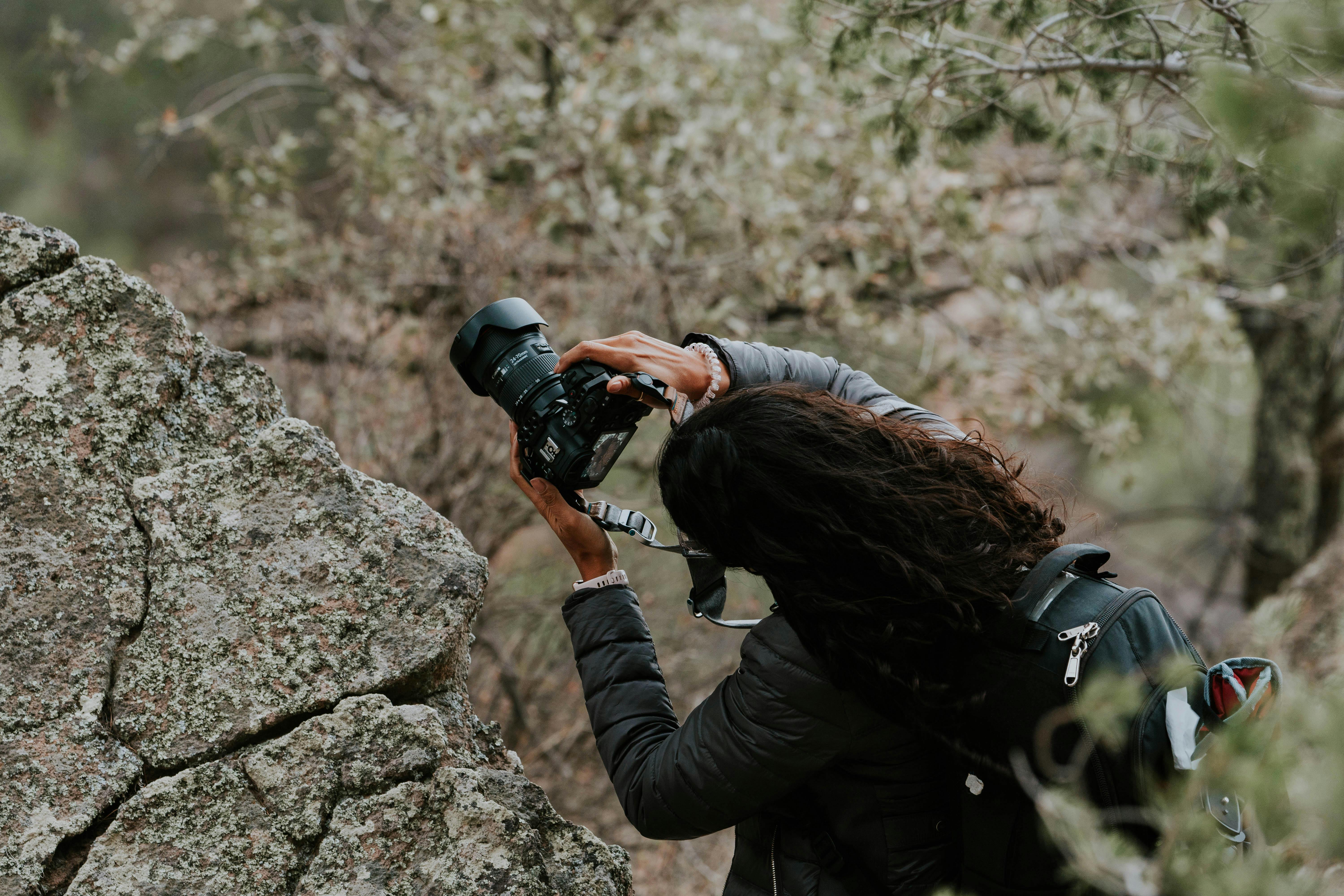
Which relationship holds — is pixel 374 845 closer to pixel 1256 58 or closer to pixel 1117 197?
pixel 1256 58

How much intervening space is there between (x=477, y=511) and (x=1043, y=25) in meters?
2.67

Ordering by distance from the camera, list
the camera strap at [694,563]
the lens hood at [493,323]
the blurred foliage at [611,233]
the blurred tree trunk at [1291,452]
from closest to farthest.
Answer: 1. the camera strap at [694,563]
2. the lens hood at [493,323]
3. the blurred foliage at [611,233]
4. the blurred tree trunk at [1291,452]

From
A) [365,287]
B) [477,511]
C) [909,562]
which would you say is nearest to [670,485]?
[909,562]

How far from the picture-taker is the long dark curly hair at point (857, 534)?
4.61ft

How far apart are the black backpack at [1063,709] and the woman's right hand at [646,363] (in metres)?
0.67

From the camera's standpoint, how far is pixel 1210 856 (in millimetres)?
819

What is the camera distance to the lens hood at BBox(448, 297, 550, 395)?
184cm

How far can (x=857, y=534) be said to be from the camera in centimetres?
141

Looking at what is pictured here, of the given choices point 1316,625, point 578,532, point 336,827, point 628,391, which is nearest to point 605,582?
point 578,532

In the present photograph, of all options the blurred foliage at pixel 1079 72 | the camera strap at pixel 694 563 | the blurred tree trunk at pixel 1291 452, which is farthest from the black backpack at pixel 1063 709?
the blurred tree trunk at pixel 1291 452

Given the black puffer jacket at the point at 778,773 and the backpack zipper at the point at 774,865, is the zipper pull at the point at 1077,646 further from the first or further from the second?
the backpack zipper at the point at 774,865

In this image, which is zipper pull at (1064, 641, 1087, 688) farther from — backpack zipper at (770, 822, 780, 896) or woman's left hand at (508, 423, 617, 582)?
woman's left hand at (508, 423, 617, 582)

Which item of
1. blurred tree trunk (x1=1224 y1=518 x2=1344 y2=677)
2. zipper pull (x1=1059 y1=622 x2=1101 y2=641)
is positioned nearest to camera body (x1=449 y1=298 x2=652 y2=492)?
zipper pull (x1=1059 y1=622 x2=1101 y2=641)

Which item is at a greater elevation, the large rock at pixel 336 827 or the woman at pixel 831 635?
the woman at pixel 831 635
